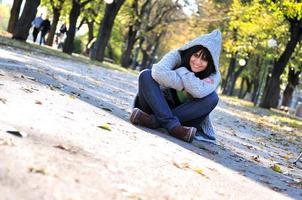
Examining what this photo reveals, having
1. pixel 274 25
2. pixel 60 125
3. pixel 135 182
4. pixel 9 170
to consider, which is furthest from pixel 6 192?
pixel 274 25

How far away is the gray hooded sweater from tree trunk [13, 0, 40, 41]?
16991 mm

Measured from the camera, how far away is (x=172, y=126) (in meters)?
6.93

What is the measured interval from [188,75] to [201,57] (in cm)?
30

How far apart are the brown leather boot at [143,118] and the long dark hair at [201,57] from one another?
76 centimetres

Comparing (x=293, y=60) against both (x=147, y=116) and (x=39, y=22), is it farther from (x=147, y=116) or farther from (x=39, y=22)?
(x=147, y=116)

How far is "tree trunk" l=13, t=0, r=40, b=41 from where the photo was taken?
2320 cm

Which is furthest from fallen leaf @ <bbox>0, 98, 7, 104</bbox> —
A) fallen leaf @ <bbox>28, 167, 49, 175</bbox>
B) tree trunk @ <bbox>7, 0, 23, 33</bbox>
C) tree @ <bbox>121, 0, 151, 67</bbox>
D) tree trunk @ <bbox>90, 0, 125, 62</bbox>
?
tree @ <bbox>121, 0, 151, 67</bbox>

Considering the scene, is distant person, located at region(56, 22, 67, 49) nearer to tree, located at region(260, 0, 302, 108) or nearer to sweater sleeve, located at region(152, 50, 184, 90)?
tree, located at region(260, 0, 302, 108)

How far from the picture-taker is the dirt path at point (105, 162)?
3.43m

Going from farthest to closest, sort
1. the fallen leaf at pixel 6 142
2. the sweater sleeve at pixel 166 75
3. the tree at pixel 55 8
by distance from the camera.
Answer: the tree at pixel 55 8 → the sweater sleeve at pixel 166 75 → the fallen leaf at pixel 6 142

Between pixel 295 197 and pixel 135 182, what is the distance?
1.86 meters

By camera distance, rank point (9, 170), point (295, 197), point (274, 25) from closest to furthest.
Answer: point (9, 170) → point (295, 197) → point (274, 25)

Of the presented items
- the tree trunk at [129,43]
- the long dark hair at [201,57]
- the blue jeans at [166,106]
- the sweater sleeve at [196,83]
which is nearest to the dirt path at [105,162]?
the blue jeans at [166,106]

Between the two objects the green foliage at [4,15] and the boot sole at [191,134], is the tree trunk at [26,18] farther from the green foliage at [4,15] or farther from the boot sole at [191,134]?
the green foliage at [4,15]
